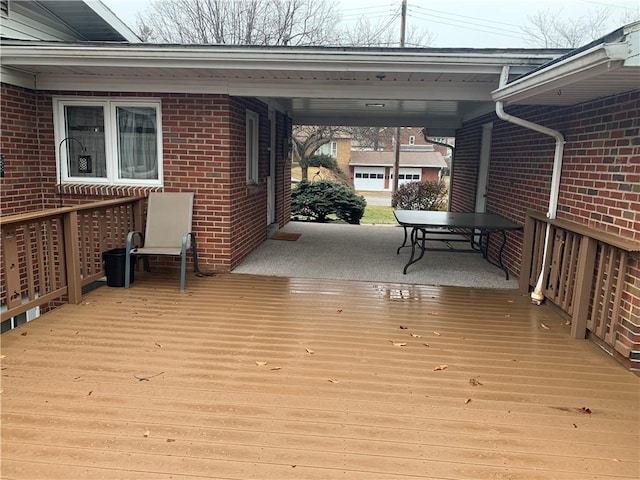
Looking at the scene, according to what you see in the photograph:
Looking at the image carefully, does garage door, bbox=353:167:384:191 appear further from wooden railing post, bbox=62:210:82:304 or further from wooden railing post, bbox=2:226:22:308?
wooden railing post, bbox=2:226:22:308

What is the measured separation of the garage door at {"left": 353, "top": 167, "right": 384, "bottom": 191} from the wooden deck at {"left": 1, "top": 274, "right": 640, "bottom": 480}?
93.1 ft

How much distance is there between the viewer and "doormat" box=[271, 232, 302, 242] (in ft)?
27.4

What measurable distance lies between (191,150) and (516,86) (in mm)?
3690

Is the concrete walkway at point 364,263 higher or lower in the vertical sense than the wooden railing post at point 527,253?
lower

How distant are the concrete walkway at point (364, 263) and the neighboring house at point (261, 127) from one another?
34cm

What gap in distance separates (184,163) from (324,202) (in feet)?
24.4

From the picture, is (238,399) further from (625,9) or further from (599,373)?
(625,9)

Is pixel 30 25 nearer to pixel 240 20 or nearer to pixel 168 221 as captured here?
pixel 168 221

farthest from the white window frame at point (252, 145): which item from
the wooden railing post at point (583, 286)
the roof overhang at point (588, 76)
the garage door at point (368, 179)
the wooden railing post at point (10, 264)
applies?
the garage door at point (368, 179)

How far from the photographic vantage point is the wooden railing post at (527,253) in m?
5.07

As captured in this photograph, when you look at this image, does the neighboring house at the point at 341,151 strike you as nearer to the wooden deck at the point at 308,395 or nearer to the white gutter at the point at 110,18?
the white gutter at the point at 110,18

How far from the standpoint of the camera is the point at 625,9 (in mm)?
17938

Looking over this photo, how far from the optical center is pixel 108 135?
18.5ft

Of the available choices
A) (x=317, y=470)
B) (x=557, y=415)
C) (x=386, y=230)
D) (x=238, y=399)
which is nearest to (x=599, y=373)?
(x=557, y=415)
